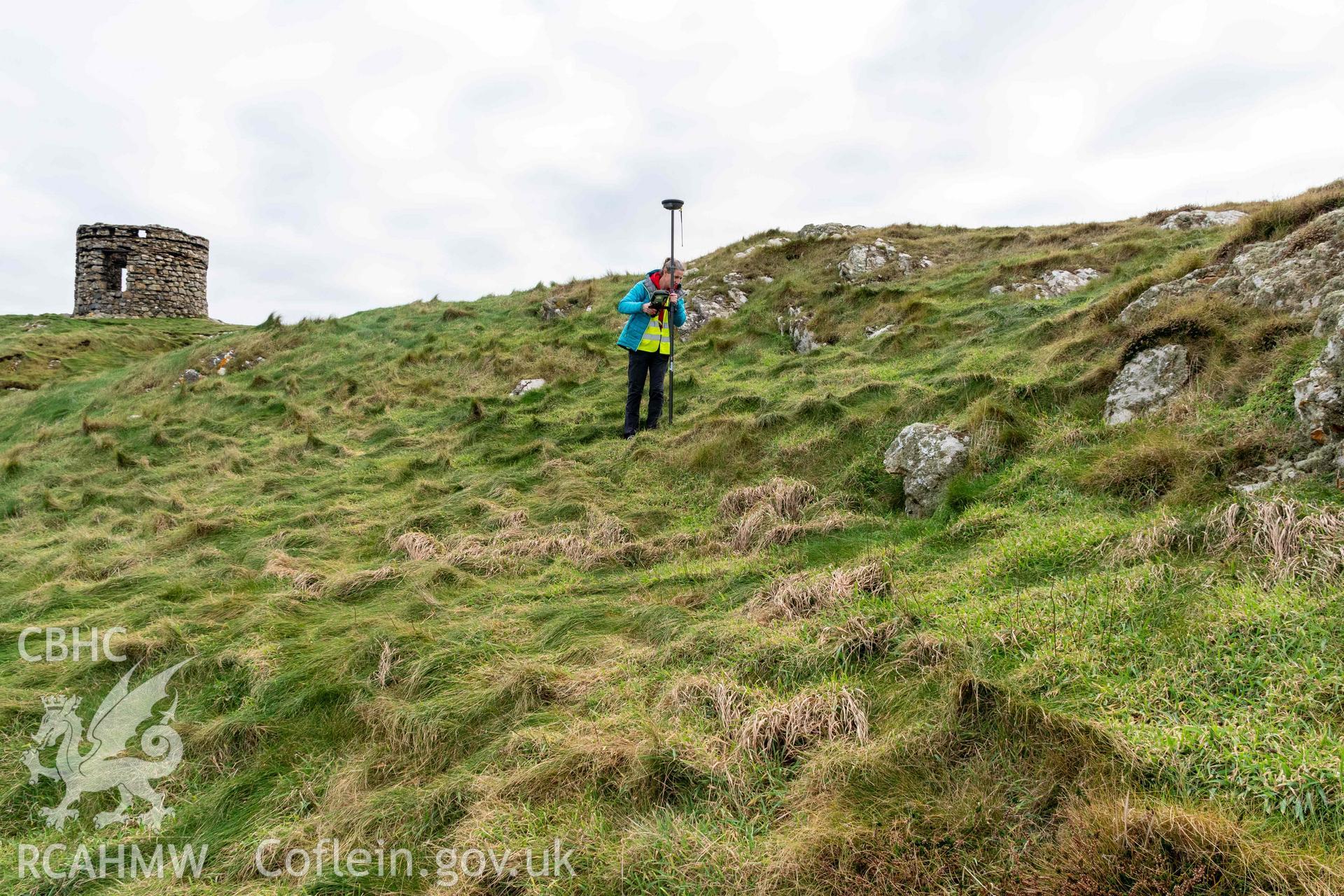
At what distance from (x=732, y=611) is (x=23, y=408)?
23.2 metres

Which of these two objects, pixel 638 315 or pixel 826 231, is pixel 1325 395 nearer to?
pixel 638 315

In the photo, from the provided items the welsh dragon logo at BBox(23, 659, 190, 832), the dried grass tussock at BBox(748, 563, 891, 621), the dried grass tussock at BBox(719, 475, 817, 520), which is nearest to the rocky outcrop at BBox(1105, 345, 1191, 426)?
the dried grass tussock at BBox(719, 475, 817, 520)

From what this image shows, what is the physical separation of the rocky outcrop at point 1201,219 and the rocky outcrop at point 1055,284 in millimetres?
4032

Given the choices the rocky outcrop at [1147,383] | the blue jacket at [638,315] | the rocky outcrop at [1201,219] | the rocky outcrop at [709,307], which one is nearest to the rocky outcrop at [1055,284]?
the rocky outcrop at [1201,219]

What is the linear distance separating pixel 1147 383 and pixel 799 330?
8.13m

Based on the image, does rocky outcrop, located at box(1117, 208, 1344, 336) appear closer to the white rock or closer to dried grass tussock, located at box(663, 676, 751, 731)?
the white rock

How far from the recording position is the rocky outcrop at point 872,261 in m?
16.0

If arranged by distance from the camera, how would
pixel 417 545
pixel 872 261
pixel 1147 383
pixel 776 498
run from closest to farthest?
pixel 1147 383 → pixel 776 498 → pixel 417 545 → pixel 872 261

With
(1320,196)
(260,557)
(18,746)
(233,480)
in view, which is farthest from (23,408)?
(1320,196)

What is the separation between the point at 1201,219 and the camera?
14859 millimetres

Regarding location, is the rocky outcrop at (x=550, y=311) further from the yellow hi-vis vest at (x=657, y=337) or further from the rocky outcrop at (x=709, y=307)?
the yellow hi-vis vest at (x=657, y=337)

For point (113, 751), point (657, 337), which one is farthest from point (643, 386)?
point (113, 751)

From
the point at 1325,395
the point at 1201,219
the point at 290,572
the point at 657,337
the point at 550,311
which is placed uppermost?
the point at 1201,219

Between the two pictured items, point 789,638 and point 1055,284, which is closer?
point 789,638
